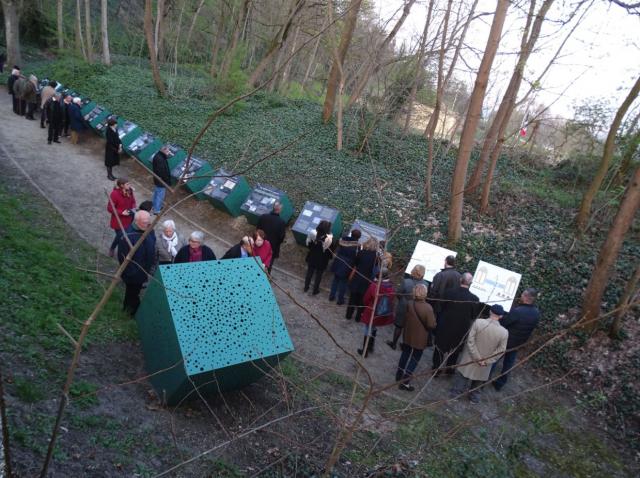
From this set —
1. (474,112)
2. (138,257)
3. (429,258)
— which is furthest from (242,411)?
(474,112)

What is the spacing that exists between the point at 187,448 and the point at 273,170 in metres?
10.3

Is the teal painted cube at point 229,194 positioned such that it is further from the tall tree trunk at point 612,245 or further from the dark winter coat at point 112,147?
the tall tree trunk at point 612,245

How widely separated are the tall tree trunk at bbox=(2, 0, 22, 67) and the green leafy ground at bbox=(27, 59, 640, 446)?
6.52ft

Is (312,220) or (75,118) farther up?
(75,118)

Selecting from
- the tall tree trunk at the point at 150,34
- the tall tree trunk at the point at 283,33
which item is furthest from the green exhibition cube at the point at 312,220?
the tall tree trunk at the point at 150,34

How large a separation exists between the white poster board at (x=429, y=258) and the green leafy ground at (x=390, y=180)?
0.85 m

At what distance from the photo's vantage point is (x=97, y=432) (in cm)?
376

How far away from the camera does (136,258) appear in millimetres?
5625

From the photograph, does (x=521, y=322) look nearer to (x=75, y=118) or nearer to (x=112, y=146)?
(x=112, y=146)

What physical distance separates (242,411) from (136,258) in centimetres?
242

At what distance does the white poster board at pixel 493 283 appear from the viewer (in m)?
8.41

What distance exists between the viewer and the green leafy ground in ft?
32.3

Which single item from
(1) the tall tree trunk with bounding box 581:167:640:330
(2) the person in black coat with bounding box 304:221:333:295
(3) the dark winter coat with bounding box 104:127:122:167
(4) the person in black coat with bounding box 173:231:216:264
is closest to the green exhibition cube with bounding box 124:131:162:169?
(3) the dark winter coat with bounding box 104:127:122:167

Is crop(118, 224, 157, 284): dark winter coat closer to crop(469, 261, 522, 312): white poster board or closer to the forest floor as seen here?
the forest floor
